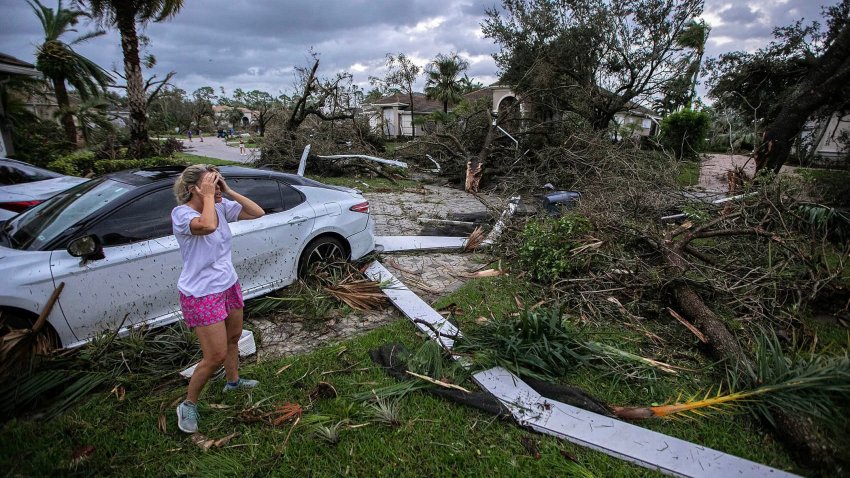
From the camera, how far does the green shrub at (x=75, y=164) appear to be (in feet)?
38.6

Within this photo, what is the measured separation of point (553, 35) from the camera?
1512cm

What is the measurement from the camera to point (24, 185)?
678 centimetres

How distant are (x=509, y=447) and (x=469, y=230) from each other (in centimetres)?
543

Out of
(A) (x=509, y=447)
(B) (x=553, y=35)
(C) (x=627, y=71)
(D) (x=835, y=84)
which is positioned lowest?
(A) (x=509, y=447)

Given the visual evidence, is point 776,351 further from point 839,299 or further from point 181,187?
point 181,187

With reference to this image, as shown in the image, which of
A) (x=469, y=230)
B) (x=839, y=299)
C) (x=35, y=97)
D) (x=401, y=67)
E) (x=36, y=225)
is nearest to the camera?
(x=36, y=225)

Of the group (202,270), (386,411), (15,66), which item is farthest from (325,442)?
→ (15,66)

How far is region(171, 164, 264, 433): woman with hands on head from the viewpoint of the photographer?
250 cm

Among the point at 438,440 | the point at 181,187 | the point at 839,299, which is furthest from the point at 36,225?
the point at 839,299

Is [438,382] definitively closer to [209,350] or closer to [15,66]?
[209,350]

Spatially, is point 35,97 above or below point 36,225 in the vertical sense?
above

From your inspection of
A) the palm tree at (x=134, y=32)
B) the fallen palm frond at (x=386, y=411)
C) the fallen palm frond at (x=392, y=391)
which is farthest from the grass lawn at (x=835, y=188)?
the palm tree at (x=134, y=32)

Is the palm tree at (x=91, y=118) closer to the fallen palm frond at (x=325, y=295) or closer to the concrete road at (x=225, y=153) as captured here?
the concrete road at (x=225, y=153)

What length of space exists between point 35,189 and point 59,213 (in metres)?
4.35
